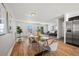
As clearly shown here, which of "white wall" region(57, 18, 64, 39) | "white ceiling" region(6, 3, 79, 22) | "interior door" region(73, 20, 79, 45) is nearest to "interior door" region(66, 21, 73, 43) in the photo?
"interior door" region(73, 20, 79, 45)

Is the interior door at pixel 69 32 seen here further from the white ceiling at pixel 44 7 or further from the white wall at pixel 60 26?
the white wall at pixel 60 26

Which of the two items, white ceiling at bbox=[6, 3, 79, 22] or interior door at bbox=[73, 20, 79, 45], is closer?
white ceiling at bbox=[6, 3, 79, 22]

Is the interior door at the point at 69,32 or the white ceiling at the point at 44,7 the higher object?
the white ceiling at the point at 44,7

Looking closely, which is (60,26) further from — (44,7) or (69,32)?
(44,7)

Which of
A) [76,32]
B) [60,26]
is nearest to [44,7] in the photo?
[76,32]

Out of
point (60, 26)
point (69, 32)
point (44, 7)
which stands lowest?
point (69, 32)

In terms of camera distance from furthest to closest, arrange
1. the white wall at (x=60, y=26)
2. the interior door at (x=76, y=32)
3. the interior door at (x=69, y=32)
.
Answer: the white wall at (x=60, y=26)
the interior door at (x=69, y=32)
the interior door at (x=76, y=32)

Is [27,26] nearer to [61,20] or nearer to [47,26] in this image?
[47,26]

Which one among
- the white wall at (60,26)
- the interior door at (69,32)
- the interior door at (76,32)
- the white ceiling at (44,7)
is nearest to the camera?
the white ceiling at (44,7)

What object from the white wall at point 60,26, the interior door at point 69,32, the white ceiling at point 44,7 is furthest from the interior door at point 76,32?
the white wall at point 60,26

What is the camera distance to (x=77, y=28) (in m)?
5.78

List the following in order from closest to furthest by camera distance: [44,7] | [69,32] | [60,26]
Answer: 1. [44,7]
2. [69,32]
3. [60,26]

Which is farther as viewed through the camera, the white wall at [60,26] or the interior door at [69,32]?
the white wall at [60,26]

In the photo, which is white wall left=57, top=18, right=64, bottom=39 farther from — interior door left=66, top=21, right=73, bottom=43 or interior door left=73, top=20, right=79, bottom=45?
interior door left=73, top=20, right=79, bottom=45
